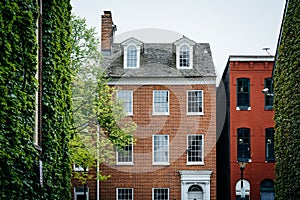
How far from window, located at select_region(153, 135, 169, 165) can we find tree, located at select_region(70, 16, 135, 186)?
19.9 ft

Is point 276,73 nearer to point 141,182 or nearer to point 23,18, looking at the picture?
point 23,18

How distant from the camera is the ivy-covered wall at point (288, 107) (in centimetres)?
1728

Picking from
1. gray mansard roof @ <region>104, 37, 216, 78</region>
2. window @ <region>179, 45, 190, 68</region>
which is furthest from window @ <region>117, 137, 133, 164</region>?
window @ <region>179, 45, 190, 68</region>

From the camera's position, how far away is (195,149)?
3459cm

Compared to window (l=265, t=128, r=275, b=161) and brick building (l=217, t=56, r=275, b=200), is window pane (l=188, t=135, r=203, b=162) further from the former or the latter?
window (l=265, t=128, r=275, b=161)

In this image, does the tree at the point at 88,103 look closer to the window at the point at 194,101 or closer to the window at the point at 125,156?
the window at the point at 125,156

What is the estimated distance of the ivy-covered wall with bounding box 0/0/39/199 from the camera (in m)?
9.49

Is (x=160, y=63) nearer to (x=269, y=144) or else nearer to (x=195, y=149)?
(x=195, y=149)

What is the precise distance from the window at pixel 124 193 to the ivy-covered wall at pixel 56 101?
1895 centimetres

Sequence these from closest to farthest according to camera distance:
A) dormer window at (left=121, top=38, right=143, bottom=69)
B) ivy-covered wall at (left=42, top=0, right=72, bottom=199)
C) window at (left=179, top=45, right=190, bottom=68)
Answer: ivy-covered wall at (left=42, top=0, right=72, bottom=199)
dormer window at (left=121, top=38, right=143, bottom=69)
window at (left=179, top=45, right=190, bottom=68)

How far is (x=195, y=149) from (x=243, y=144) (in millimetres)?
2805

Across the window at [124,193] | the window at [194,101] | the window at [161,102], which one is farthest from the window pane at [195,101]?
the window at [124,193]

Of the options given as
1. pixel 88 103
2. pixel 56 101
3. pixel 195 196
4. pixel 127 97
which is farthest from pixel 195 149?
pixel 56 101

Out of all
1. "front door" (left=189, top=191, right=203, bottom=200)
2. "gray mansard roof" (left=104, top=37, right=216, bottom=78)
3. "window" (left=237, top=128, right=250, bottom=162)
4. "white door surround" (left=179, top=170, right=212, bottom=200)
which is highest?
"gray mansard roof" (left=104, top=37, right=216, bottom=78)
